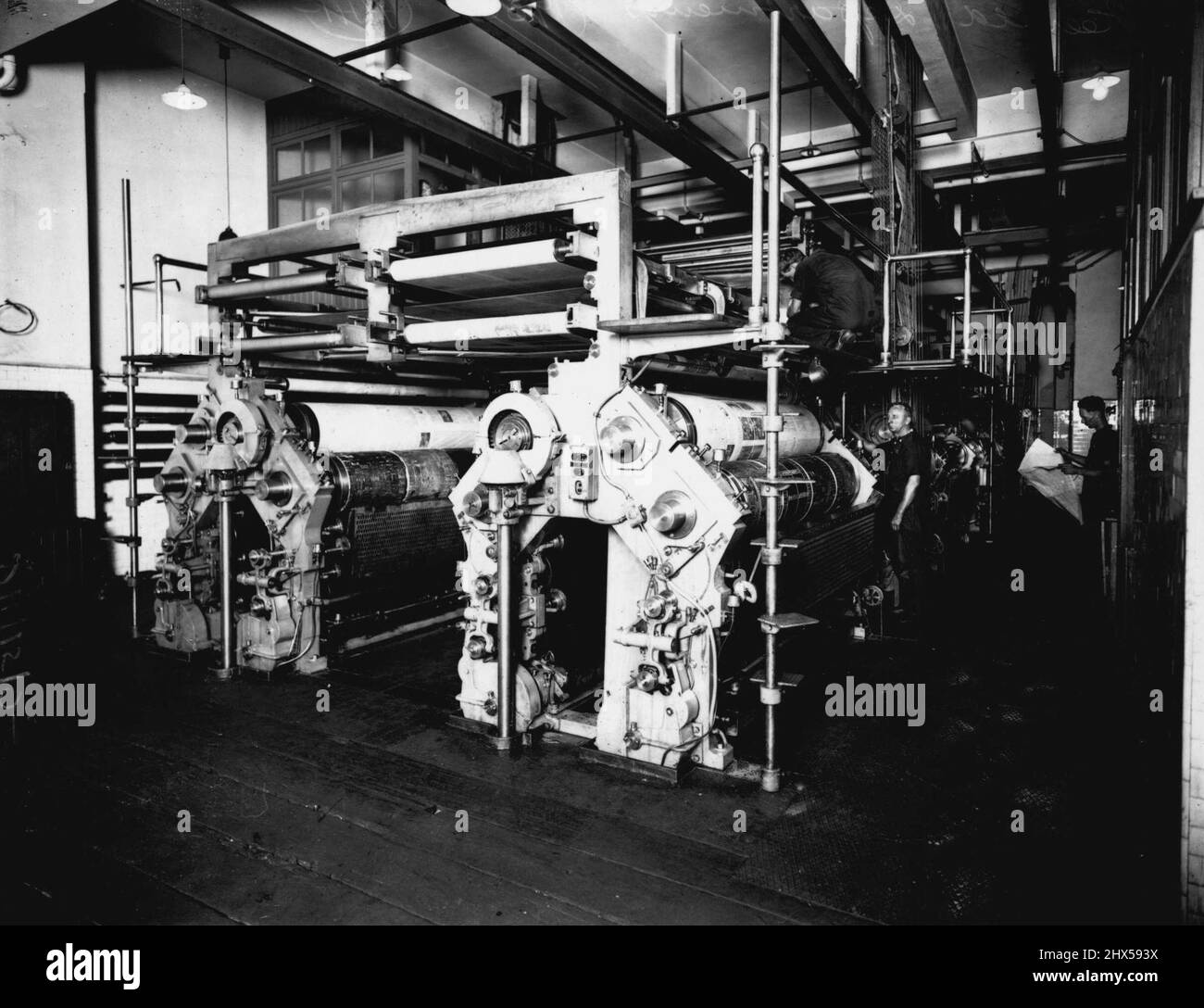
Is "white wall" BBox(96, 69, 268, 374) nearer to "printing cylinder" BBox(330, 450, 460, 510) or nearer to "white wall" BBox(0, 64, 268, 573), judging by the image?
"white wall" BBox(0, 64, 268, 573)

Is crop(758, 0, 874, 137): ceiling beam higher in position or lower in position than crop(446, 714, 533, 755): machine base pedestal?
higher

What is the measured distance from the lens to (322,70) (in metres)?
4.79

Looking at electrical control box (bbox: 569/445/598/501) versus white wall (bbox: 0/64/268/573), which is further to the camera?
white wall (bbox: 0/64/268/573)

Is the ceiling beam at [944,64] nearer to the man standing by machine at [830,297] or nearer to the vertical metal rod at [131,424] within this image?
the man standing by machine at [830,297]

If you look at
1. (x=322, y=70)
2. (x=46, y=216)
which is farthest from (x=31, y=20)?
(x=322, y=70)

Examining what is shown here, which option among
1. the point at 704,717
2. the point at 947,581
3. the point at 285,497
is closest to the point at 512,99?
the point at 285,497

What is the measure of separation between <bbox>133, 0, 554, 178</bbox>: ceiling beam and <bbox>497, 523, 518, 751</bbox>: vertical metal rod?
2.98 meters

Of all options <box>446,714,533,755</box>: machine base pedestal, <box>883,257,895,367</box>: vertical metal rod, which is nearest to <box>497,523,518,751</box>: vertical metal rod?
<box>446,714,533,755</box>: machine base pedestal

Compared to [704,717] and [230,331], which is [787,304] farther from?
[230,331]

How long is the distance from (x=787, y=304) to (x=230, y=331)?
3358 millimetres

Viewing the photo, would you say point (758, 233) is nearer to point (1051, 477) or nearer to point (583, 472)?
point (583, 472)

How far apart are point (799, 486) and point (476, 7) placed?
3.01 meters

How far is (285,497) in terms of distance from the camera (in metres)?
4.79

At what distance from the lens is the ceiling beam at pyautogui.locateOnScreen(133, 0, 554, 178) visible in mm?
4184
